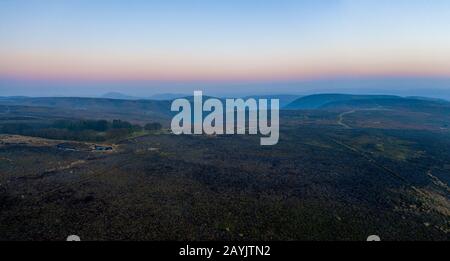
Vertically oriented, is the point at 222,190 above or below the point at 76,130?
below

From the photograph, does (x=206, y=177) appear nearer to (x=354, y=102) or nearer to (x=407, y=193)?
(x=407, y=193)

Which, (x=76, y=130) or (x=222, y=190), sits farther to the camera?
(x=76, y=130)

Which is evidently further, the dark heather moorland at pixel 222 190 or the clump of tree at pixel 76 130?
the clump of tree at pixel 76 130

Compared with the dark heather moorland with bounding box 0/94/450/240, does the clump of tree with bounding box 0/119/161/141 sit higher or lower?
higher

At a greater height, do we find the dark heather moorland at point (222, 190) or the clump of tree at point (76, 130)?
the clump of tree at point (76, 130)

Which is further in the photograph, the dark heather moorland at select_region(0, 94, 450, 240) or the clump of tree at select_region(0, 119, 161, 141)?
the clump of tree at select_region(0, 119, 161, 141)
